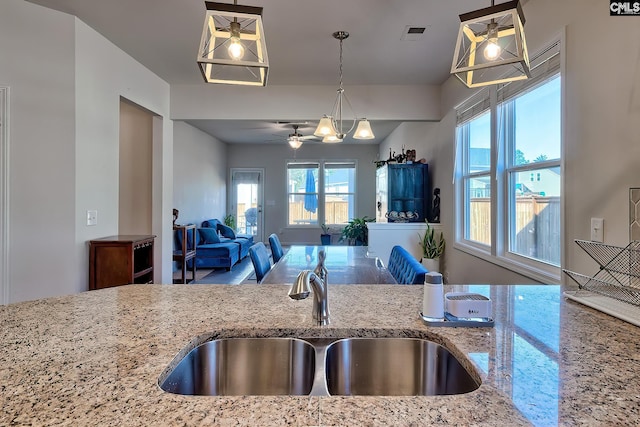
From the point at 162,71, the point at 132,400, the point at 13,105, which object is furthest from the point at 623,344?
the point at 162,71

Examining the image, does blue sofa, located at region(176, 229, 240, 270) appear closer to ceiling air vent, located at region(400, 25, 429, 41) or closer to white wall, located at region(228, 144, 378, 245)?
white wall, located at region(228, 144, 378, 245)

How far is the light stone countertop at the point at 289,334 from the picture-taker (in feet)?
2.06

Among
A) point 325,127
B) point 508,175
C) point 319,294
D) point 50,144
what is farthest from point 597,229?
point 50,144

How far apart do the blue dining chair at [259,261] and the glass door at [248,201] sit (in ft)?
20.0

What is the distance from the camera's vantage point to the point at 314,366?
3.33 feet

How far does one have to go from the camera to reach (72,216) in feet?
9.33

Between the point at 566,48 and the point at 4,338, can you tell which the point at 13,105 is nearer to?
the point at 4,338

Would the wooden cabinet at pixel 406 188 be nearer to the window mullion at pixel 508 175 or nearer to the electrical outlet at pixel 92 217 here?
the window mullion at pixel 508 175

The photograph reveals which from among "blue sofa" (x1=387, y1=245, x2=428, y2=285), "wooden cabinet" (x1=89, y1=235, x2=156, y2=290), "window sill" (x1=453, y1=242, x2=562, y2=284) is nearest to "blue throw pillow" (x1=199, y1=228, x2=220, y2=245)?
"wooden cabinet" (x1=89, y1=235, x2=156, y2=290)

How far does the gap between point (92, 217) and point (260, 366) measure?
9.10ft

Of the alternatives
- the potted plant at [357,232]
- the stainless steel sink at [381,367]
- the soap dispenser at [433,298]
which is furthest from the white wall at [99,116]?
the potted plant at [357,232]

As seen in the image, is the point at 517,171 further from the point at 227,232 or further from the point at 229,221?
the point at 229,221

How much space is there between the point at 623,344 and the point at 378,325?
25.8 inches

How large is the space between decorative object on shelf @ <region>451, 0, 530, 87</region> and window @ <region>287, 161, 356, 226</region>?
285 inches
